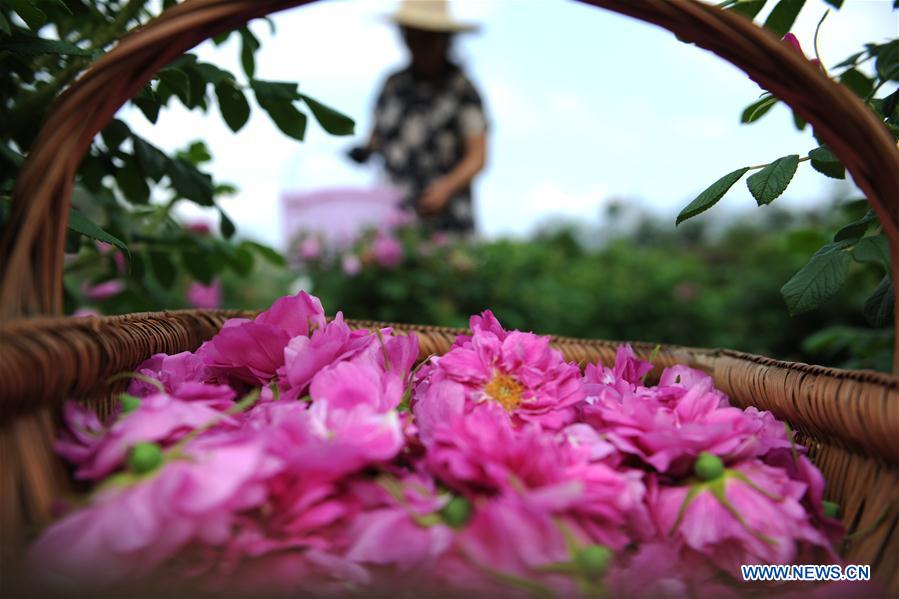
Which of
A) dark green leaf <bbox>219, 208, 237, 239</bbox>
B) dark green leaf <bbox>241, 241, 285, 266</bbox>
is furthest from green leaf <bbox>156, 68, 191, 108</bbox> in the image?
dark green leaf <bbox>241, 241, 285, 266</bbox>

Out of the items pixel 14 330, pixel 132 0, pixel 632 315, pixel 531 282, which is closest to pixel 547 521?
pixel 14 330

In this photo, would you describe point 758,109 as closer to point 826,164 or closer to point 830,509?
point 826,164

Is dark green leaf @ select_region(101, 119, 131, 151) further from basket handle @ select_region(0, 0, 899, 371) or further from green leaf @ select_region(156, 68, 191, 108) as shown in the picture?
basket handle @ select_region(0, 0, 899, 371)

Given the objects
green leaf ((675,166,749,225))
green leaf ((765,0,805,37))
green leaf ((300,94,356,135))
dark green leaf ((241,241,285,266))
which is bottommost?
green leaf ((675,166,749,225))

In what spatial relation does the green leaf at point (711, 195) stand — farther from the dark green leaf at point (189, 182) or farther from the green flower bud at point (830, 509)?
the dark green leaf at point (189, 182)

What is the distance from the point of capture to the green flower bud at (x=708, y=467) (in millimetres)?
466

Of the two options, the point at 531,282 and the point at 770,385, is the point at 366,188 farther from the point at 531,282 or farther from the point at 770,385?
the point at 770,385

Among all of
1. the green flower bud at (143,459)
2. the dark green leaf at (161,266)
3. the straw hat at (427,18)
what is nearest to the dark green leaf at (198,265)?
the dark green leaf at (161,266)

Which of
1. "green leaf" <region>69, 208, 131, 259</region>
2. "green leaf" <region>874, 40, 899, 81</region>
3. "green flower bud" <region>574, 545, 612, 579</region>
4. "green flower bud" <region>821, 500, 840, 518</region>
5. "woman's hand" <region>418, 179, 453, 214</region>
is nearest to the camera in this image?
"green flower bud" <region>574, 545, 612, 579</region>

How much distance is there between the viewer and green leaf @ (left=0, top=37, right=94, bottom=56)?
0.65 metres

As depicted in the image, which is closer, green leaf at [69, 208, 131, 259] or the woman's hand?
green leaf at [69, 208, 131, 259]

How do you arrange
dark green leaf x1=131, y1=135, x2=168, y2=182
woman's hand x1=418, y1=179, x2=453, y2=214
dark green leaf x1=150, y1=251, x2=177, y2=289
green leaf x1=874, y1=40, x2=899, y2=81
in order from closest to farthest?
green leaf x1=874, y1=40, x2=899, y2=81, dark green leaf x1=131, y1=135, x2=168, y2=182, dark green leaf x1=150, y1=251, x2=177, y2=289, woman's hand x1=418, y1=179, x2=453, y2=214

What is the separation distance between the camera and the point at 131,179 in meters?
0.93

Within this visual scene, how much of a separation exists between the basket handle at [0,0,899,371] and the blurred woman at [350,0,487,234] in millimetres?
2584
